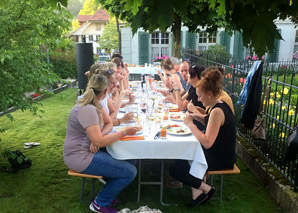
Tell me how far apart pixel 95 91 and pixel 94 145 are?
55 cm

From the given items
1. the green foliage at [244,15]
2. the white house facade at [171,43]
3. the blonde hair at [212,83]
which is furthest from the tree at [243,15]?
the white house facade at [171,43]

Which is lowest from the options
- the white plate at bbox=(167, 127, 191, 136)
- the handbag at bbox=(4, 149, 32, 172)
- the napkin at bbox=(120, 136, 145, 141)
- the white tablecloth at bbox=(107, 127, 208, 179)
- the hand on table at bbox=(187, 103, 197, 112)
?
the handbag at bbox=(4, 149, 32, 172)

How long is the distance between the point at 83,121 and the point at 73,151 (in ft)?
1.23

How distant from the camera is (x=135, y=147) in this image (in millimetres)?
2861

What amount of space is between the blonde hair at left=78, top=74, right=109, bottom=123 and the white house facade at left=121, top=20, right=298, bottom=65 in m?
12.3

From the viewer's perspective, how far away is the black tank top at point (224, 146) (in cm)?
284

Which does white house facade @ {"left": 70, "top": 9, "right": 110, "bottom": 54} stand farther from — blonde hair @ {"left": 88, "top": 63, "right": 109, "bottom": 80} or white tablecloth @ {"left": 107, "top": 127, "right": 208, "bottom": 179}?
white tablecloth @ {"left": 107, "top": 127, "right": 208, "bottom": 179}

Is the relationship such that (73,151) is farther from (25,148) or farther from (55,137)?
(55,137)

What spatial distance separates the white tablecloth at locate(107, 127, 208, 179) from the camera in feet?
9.35

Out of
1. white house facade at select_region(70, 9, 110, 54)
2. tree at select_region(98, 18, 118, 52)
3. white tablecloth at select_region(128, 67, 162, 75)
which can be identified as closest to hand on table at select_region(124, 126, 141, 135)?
white tablecloth at select_region(128, 67, 162, 75)

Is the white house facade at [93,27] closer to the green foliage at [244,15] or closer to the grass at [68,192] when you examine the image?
the grass at [68,192]

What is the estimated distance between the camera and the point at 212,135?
2.75 metres

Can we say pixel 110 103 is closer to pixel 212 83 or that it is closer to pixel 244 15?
pixel 212 83

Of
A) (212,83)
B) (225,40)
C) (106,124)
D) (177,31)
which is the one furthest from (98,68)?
(225,40)
